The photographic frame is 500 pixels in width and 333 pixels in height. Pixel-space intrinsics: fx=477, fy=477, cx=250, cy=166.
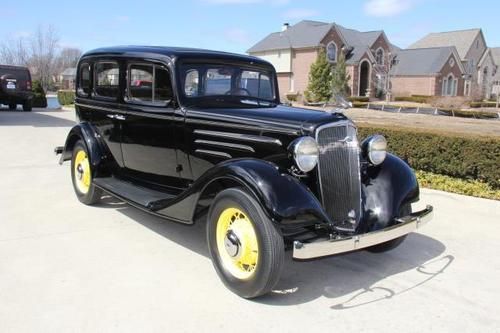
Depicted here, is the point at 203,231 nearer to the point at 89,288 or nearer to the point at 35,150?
the point at 89,288

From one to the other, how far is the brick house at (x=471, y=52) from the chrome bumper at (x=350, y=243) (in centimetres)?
6084

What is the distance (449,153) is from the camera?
7438 millimetres

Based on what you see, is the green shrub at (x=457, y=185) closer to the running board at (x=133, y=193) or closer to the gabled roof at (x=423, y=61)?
the running board at (x=133, y=193)

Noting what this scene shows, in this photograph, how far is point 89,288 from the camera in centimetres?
360

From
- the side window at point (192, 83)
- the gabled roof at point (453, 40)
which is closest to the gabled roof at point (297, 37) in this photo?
the gabled roof at point (453, 40)

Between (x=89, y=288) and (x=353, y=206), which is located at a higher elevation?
(x=353, y=206)

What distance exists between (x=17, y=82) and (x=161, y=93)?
19.7 m

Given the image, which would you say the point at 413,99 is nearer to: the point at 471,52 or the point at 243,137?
the point at 471,52

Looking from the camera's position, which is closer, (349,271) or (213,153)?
(349,271)

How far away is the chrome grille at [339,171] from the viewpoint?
375cm

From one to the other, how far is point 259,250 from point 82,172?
3478 millimetres

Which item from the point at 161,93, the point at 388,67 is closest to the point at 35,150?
the point at 161,93

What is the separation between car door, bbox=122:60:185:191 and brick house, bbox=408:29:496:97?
60.5 m

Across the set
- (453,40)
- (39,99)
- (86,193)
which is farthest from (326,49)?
(86,193)
